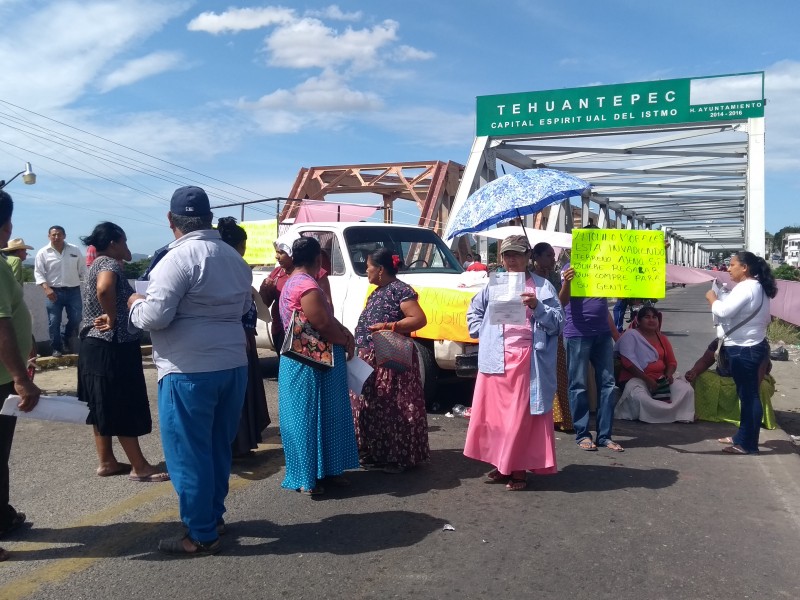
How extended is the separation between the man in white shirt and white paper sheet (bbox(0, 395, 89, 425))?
7367 millimetres

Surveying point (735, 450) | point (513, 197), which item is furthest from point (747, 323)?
point (513, 197)

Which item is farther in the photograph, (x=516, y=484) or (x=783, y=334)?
(x=783, y=334)

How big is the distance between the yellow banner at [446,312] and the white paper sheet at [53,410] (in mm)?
4090

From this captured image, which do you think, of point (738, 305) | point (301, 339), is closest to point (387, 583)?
point (301, 339)

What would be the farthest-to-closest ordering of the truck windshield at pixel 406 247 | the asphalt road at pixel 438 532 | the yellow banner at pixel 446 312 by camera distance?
the truck windshield at pixel 406 247, the yellow banner at pixel 446 312, the asphalt road at pixel 438 532

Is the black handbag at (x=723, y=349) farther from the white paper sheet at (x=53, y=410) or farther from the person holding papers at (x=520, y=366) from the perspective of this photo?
the white paper sheet at (x=53, y=410)

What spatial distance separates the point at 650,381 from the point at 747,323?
→ 1.57 metres

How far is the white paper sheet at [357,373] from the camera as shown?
5.27 metres

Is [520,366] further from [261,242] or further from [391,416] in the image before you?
[261,242]

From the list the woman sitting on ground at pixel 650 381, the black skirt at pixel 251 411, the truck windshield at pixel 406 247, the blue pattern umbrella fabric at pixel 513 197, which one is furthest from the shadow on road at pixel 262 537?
the truck windshield at pixel 406 247

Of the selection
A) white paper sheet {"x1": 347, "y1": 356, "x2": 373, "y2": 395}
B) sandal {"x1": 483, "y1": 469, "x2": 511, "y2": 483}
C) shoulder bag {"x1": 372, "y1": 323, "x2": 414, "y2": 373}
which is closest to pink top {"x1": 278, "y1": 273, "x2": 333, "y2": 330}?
white paper sheet {"x1": 347, "y1": 356, "x2": 373, "y2": 395}

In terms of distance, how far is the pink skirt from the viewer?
5.35 metres

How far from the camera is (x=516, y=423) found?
17.5 ft

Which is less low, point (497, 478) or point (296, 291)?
Result: point (296, 291)
